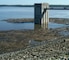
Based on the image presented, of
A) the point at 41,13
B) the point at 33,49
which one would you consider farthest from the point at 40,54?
the point at 41,13

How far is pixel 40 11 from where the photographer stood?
137 feet

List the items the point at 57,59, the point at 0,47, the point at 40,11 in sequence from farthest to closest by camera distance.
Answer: the point at 40,11, the point at 0,47, the point at 57,59

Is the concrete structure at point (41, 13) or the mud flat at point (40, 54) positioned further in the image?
the concrete structure at point (41, 13)

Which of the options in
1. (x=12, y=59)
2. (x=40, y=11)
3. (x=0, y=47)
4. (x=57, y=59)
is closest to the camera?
(x=57, y=59)

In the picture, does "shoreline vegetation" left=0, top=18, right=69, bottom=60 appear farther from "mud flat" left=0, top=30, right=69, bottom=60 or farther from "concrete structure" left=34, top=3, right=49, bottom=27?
"concrete structure" left=34, top=3, right=49, bottom=27

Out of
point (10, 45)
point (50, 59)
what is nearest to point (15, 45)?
point (10, 45)

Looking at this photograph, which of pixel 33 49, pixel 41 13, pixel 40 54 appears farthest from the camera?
pixel 41 13

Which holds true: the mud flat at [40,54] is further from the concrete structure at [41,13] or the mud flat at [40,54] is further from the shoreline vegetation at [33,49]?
the concrete structure at [41,13]

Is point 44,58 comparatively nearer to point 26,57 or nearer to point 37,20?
point 26,57

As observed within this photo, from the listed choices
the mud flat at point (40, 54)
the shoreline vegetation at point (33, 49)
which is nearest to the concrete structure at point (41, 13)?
the shoreline vegetation at point (33, 49)

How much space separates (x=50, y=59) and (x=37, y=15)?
1213 inches

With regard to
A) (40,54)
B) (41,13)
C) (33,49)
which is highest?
(40,54)

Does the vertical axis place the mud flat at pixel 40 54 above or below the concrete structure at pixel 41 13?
above

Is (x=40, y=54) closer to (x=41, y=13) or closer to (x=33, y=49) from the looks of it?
(x=33, y=49)
